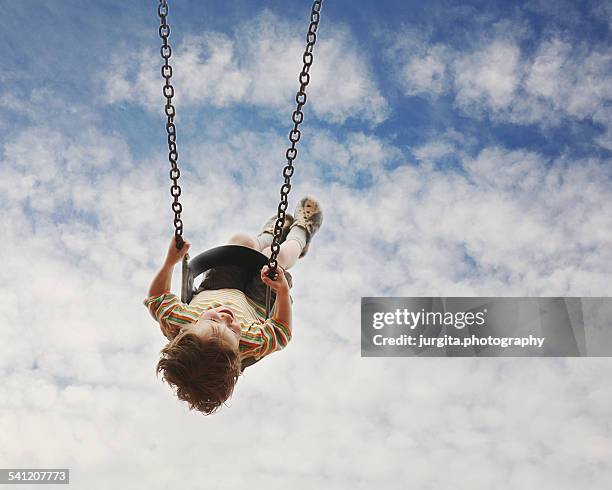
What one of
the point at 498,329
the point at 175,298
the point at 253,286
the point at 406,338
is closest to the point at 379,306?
the point at 406,338

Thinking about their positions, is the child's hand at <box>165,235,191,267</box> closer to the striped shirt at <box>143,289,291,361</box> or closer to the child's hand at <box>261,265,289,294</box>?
the striped shirt at <box>143,289,291,361</box>

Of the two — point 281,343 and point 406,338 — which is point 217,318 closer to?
point 281,343

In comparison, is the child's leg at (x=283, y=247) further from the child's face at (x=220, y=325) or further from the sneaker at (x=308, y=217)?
the child's face at (x=220, y=325)

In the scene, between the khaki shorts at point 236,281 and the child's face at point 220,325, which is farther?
the khaki shorts at point 236,281

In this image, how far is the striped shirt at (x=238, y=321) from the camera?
12.3 feet

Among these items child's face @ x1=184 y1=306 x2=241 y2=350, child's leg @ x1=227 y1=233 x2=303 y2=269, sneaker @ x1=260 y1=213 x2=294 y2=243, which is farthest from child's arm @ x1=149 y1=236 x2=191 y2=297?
sneaker @ x1=260 y1=213 x2=294 y2=243

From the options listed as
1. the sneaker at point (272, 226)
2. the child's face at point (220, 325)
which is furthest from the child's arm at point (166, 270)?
the sneaker at point (272, 226)

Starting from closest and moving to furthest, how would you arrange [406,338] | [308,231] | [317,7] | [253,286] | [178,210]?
[317,7] < [178,210] < [253,286] < [308,231] < [406,338]

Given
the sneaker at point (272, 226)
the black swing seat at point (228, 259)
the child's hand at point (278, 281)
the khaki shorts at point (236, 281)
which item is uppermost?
the sneaker at point (272, 226)

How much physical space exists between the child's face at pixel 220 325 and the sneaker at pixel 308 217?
150 centimetres

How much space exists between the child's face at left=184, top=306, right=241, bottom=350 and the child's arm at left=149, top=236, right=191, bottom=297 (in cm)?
36

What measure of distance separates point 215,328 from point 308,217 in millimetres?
1824

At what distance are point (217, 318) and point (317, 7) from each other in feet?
5.75

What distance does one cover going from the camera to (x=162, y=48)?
355 cm
